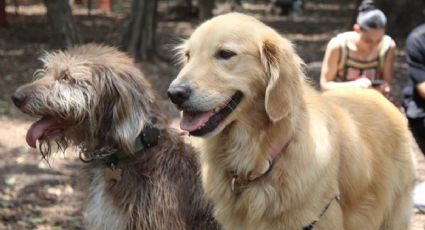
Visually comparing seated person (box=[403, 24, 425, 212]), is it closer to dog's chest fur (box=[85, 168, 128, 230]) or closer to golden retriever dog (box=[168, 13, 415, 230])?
golden retriever dog (box=[168, 13, 415, 230])

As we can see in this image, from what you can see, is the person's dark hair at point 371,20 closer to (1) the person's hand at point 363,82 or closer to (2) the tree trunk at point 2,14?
(1) the person's hand at point 363,82

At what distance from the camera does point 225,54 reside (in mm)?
2898

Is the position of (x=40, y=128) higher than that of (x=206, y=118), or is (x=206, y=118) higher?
(x=206, y=118)

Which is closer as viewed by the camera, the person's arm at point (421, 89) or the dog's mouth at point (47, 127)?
the dog's mouth at point (47, 127)

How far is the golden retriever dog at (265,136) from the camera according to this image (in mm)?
2873

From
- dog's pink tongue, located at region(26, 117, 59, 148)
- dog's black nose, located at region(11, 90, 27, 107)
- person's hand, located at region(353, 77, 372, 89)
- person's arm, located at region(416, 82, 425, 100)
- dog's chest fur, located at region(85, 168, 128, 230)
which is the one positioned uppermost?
dog's black nose, located at region(11, 90, 27, 107)

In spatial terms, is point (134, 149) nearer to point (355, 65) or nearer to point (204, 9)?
point (355, 65)

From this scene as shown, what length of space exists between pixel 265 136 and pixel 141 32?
30.5 ft

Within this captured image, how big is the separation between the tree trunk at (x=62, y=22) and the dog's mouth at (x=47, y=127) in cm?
800

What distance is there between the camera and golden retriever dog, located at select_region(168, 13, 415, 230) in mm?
2873

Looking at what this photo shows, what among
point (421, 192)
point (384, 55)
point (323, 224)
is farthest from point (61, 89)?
point (421, 192)

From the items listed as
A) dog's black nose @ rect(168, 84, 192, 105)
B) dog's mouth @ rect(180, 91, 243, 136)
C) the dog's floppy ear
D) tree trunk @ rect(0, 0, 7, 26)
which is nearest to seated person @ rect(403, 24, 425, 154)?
the dog's floppy ear

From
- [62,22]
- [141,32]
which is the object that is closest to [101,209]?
[62,22]

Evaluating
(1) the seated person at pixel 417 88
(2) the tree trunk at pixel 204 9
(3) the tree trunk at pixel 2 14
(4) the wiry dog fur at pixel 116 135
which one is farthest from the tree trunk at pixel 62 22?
(4) the wiry dog fur at pixel 116 135
